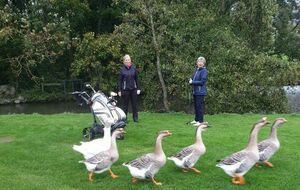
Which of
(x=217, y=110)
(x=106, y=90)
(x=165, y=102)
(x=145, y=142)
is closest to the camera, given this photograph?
(x=145, y=142)

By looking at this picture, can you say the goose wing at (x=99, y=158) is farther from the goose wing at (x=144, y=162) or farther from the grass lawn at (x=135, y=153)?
the goose wing at (x=144, y=162)

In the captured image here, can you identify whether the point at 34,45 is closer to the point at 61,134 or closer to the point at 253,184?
the point at 61,134

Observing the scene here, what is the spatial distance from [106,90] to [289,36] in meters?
16.2

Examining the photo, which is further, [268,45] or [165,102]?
[268,45]

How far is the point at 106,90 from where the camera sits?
35188 millimetres

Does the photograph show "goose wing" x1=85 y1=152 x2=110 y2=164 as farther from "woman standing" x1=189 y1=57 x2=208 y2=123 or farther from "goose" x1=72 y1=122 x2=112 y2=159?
"woman standing" x1=189 y1=57 x2=208 y2=123

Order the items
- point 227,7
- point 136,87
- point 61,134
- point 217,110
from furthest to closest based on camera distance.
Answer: point 227,7, point 217,110, point 136,87, point 61,134

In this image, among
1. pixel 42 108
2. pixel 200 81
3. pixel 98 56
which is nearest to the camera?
pixel 200 81

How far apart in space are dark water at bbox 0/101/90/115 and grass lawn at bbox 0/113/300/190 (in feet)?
53.1

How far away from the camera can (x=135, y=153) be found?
11.2m

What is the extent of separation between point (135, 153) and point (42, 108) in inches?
1009

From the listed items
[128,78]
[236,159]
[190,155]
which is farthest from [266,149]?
[128,78]

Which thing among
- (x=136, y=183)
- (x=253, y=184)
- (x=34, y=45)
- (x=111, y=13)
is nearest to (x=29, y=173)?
(x=136, y=183)

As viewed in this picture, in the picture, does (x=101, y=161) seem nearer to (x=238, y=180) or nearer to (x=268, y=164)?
(x=238, y=180)
